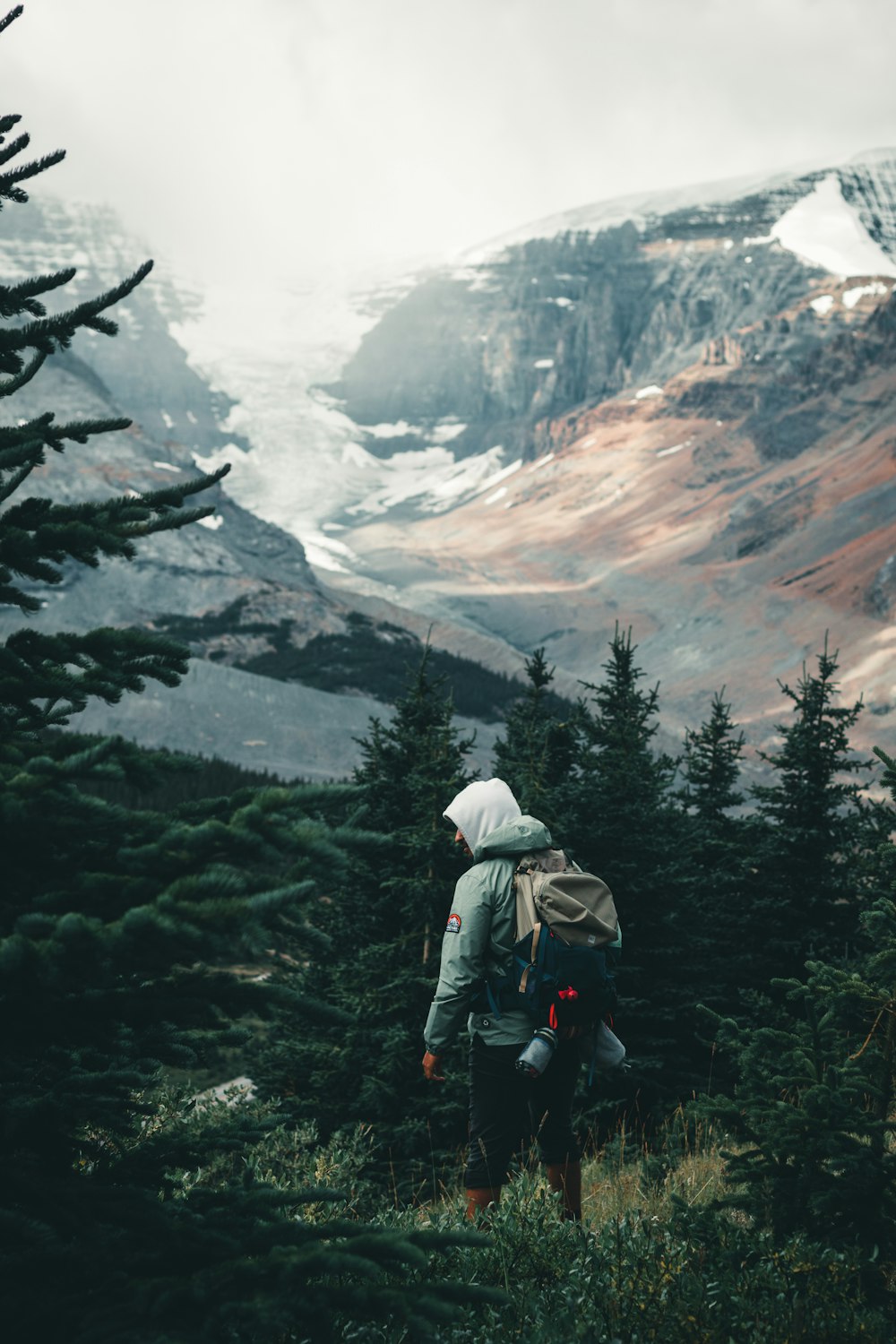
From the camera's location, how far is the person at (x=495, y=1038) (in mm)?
4859

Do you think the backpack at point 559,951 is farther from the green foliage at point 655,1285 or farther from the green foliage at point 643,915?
the green foliage at point 643,915

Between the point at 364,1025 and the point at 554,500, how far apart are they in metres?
165

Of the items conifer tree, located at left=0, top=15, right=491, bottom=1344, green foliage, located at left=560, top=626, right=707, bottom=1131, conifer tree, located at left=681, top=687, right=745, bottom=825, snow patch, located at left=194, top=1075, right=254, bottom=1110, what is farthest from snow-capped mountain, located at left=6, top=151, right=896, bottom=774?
conifer tree, located at left=0, top=15, right=491, bottom=1344

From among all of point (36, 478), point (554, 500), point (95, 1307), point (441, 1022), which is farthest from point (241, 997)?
point (554, 500)

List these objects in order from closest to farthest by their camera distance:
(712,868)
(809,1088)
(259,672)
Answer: (809,1088), (712,868), (259,672)

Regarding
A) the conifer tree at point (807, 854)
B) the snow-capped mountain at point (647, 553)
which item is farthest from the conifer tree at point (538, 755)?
the snow-capped mountain at point (647, 553)

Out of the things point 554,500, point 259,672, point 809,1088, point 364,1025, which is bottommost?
point 554,500

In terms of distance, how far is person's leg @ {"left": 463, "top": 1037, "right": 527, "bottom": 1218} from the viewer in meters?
4.93

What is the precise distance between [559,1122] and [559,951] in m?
0.84

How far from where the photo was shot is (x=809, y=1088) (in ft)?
15.3

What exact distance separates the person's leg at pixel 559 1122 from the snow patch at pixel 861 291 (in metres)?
183

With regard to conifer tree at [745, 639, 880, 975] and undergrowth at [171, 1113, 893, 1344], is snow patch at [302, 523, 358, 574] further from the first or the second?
undergrowth at [171, 1113, 893, 1344]

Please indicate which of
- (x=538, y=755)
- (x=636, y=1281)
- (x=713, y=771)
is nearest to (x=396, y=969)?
(x=538, y=755)

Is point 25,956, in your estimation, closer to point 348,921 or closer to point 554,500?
point 348,921
